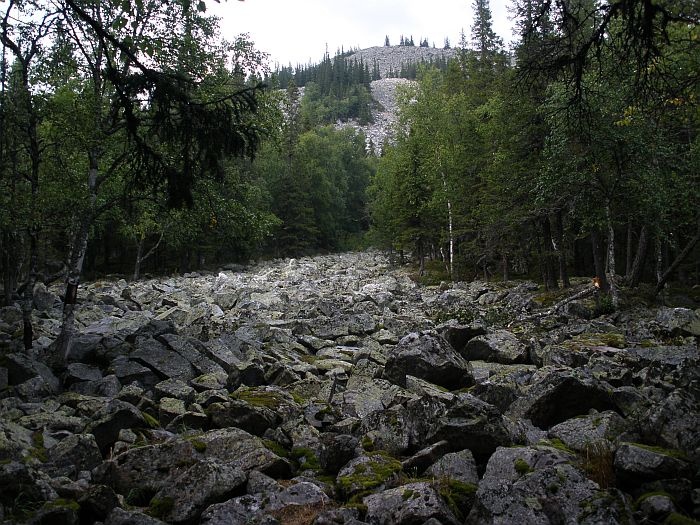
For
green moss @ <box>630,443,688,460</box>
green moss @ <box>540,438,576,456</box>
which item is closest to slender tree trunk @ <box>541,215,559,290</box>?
green moss @ <box>540,438,576,456</box>

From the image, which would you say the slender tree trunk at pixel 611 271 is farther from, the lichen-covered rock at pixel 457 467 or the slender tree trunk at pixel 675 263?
the lichen-covered rock at pixel 457 467

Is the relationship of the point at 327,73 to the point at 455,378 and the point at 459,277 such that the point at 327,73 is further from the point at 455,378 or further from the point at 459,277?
the point at 455,378

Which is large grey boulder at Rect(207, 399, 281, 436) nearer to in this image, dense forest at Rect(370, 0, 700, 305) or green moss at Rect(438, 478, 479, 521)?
green moss at Rect(438, 478, 479, 521)

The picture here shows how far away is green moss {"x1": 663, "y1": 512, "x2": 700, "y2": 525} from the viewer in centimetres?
373

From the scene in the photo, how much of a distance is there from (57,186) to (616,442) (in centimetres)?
1197

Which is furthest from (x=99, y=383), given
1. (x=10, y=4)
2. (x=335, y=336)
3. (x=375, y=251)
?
(x=375, y=251)

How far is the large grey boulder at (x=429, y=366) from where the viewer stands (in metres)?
9.72

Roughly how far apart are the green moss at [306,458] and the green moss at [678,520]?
12.2ft

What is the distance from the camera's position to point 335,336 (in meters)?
15.9

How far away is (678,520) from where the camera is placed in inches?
150

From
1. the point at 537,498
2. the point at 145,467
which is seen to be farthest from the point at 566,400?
the point at 145,467

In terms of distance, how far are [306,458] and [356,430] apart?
3.61 feet

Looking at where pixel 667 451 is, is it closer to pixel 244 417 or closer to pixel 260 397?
pixel 244 417

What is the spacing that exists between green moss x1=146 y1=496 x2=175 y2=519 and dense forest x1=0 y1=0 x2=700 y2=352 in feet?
10.9
